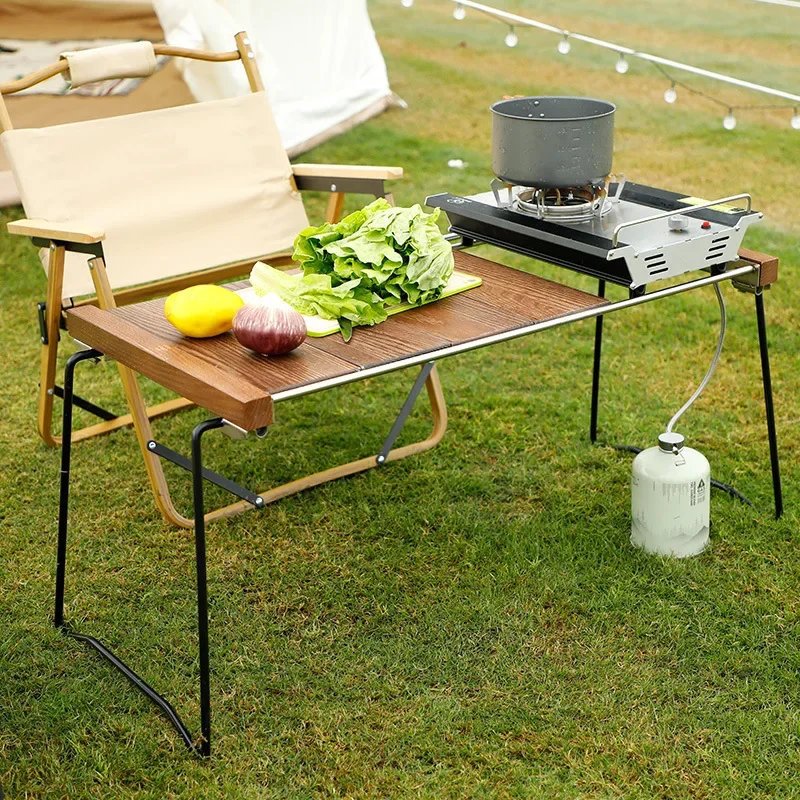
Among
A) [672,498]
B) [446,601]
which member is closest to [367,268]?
[446,601]

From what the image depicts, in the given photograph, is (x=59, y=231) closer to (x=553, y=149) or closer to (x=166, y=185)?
(x=166, y=185)

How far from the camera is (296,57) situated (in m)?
5.90

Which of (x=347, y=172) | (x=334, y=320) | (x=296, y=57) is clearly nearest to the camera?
(x=334, y=320)

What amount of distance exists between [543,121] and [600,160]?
0.15 meters

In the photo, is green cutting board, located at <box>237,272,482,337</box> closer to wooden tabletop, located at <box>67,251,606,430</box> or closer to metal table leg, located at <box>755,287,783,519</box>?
wooden tabletop, located at <box>67,251,606,430</box>

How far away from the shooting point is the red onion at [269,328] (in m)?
1.88

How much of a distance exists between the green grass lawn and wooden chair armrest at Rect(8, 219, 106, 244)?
74cm

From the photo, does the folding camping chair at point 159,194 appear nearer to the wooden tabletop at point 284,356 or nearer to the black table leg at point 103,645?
the black table leg at point 103,645

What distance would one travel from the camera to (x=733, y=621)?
2375 millimetres

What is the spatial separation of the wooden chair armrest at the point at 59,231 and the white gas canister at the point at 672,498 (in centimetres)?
139

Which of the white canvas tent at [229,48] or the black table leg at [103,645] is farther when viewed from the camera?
the white canvas tent at [229,48]

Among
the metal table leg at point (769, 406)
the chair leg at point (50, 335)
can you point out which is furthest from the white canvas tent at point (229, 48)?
the metal table leg at point (769, 406)

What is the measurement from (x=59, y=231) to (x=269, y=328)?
934mm

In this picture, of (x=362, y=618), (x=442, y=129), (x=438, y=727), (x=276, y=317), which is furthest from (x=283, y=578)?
(x=442, y=129)
